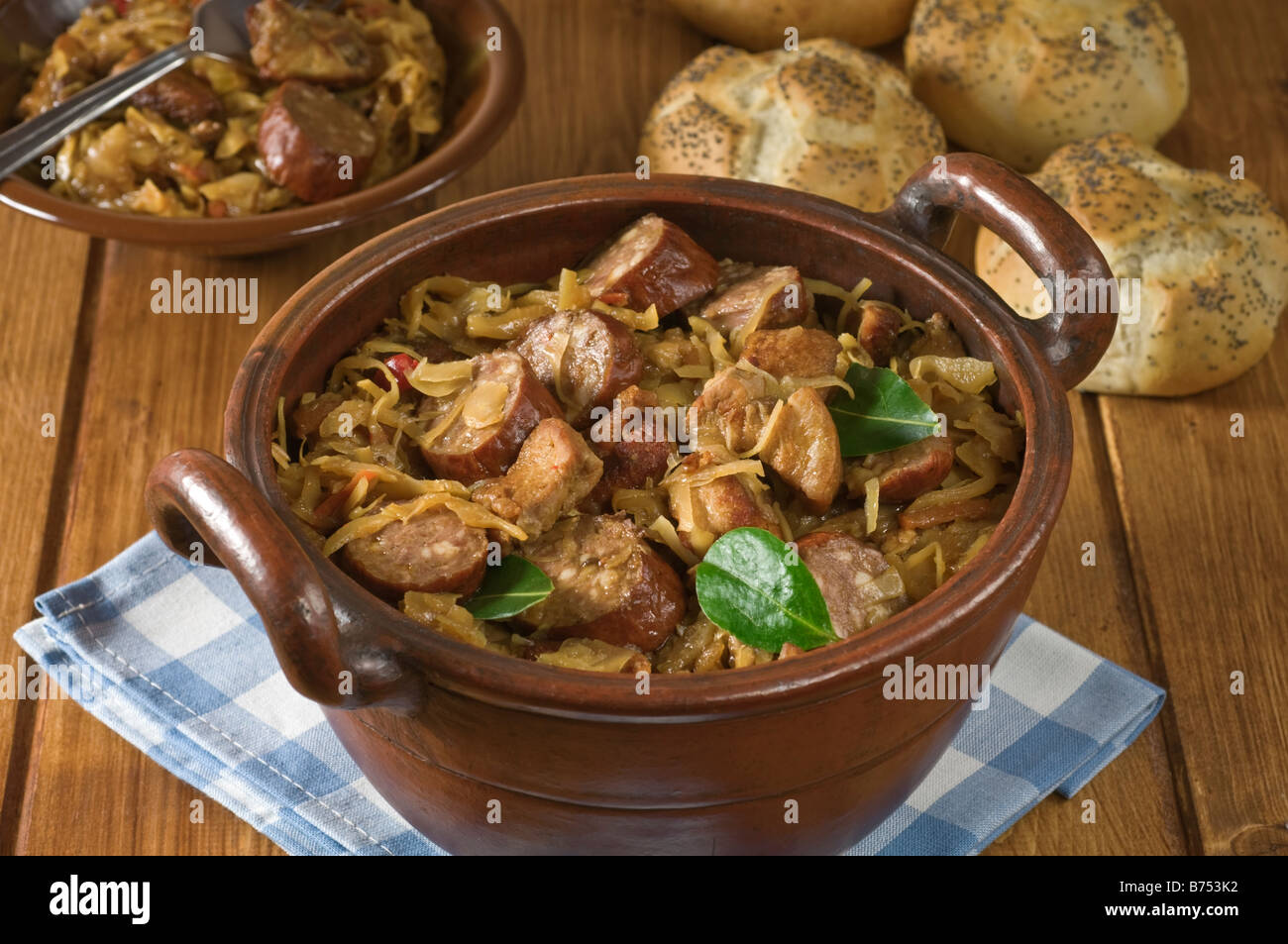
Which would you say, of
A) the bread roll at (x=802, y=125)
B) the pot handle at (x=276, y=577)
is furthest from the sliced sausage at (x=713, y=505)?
the bread roll at (x=802, y=125)

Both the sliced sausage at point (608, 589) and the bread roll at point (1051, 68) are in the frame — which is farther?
the bread roll at point (1051, 68)

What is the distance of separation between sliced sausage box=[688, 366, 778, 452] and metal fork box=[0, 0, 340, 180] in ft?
6.27

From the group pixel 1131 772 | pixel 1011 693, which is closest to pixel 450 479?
pixel 1011 693

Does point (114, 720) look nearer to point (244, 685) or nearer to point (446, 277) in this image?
A: point (244, 685)

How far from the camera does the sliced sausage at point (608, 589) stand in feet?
6.79

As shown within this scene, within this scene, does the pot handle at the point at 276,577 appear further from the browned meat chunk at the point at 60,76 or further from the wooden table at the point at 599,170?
the browned meat chunk at the point at 60,76

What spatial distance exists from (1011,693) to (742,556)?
994 millimetres

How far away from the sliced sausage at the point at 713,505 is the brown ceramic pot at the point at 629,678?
1.07ft

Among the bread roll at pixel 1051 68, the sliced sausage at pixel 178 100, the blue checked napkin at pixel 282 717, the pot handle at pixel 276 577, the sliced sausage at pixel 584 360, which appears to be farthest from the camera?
the bread roll at pixel 1051 68

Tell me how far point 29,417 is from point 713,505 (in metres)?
1.92

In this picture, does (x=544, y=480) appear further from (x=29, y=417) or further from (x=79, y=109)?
(x=79, y=109)

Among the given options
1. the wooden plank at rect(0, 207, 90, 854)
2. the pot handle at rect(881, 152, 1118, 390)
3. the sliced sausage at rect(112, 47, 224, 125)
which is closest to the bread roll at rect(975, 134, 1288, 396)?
the pot handle at rect(881, 152, 1118, 390)

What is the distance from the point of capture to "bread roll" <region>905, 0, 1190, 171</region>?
3.78 metres

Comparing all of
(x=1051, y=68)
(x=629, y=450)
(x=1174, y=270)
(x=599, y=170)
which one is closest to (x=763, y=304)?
(x=629, y=450)
